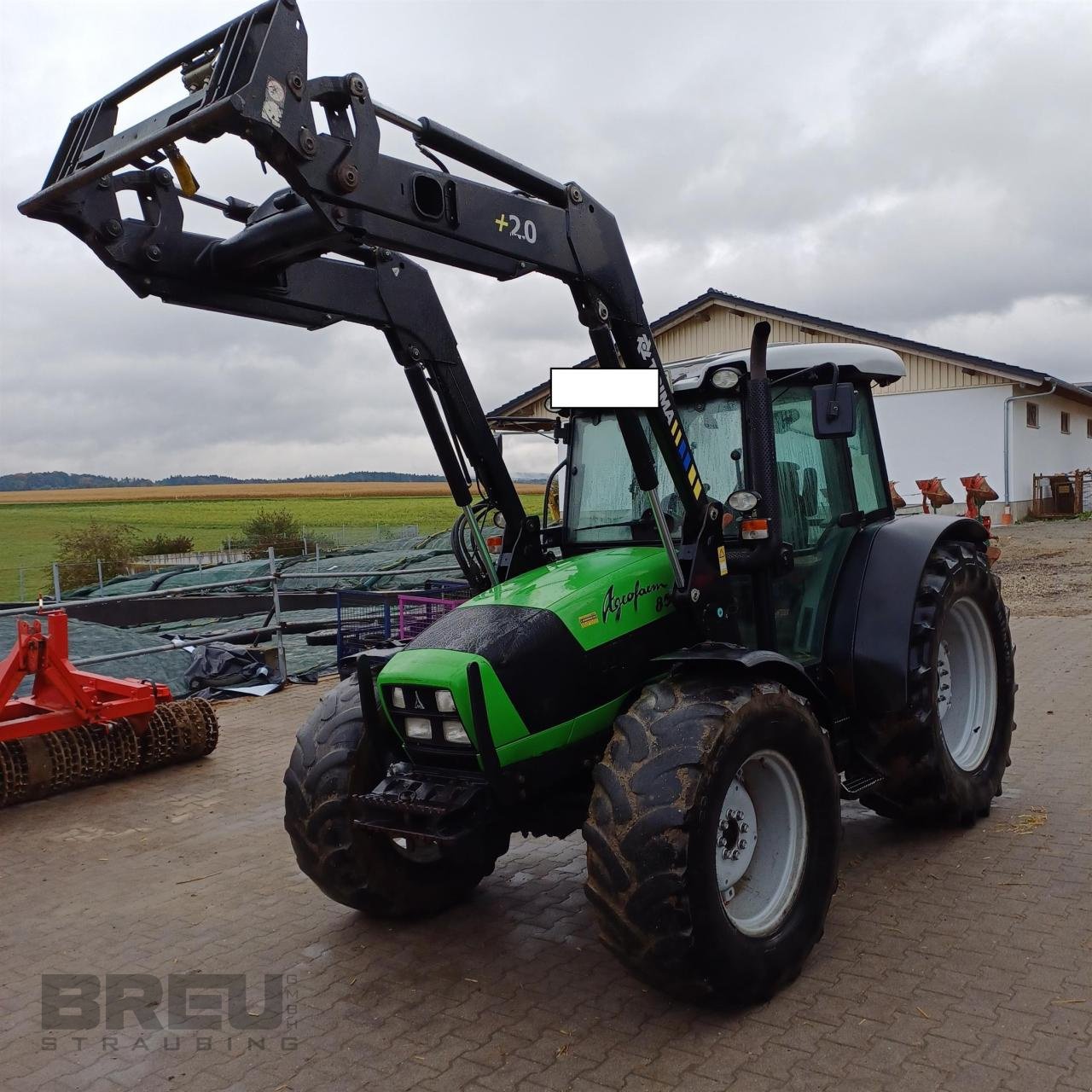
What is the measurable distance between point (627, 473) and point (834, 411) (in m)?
1.11

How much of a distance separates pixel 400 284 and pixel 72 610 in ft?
45.2

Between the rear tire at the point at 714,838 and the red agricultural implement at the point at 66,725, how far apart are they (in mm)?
4751

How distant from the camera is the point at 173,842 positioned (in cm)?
612

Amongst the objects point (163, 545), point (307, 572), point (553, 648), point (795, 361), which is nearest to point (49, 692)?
point (553, 648)

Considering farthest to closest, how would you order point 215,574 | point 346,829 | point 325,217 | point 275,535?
point 275,535 → point 215,574 → point 346,829 → point 325,217

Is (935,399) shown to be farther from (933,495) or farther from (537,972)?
(537,972)

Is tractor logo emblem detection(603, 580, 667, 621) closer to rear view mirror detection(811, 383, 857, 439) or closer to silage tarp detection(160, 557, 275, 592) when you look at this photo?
rear view mirror detection(811, 383, 857, 439)

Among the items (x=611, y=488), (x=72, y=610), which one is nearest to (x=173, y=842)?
(x=611, y=488)

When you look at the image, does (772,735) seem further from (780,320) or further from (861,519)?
(780,320)

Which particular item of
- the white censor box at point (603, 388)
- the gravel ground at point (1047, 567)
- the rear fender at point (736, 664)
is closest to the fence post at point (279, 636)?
the rear fender at point (736, 664)

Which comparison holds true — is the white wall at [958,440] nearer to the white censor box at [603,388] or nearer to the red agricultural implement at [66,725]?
the red agricultural implement at [66,725]

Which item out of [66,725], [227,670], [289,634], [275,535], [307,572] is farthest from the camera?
[275,535]

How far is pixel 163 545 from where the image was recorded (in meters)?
28.3

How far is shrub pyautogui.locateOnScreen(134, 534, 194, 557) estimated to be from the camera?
26641 mm
